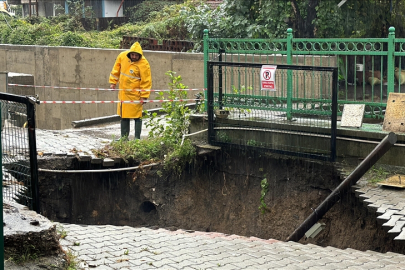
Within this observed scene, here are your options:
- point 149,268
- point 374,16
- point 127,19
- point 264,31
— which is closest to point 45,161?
point 149,268

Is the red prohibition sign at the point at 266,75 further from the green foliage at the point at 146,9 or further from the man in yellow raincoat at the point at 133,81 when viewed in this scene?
the green foliage at the point at 146,9

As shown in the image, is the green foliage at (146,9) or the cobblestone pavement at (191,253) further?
the green foliage at (146,9)

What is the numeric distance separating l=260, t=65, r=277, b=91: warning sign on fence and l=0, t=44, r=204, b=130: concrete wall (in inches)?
179

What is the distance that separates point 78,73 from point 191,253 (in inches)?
409

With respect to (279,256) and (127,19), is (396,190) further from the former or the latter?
(127,19)

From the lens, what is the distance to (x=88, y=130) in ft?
39.6

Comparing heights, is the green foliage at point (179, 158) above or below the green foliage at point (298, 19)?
below

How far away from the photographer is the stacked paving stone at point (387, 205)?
21.3ft

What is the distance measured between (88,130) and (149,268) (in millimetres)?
7123

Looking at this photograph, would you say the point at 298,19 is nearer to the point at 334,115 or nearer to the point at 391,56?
the point at 391,56

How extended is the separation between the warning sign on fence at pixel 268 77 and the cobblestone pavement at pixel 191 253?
116 inches

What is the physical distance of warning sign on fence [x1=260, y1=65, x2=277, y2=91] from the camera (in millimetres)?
8992

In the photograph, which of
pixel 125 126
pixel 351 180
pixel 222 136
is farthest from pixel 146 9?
pixel 351 180

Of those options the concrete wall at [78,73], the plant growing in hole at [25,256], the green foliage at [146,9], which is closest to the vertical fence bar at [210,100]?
the concrete wall at [78,73]
